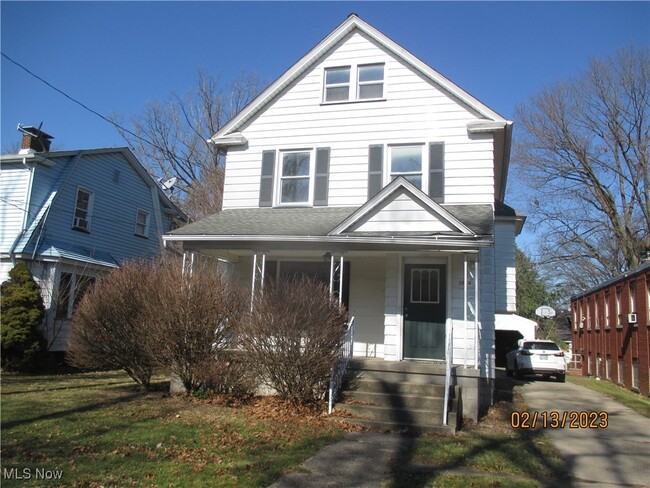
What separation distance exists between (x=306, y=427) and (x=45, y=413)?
407 cm

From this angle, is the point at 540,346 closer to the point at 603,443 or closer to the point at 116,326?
the point at 603,443

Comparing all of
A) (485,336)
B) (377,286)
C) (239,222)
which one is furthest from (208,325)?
(485,336)

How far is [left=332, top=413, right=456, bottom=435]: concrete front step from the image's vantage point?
26.4 ft

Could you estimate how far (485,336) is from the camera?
37.4 feet

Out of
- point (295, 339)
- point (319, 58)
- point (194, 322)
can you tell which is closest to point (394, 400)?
point (295, 339)

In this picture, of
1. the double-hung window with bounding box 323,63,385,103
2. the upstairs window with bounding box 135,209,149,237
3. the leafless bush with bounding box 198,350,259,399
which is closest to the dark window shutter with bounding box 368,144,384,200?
the double-hung window with bounding box 323,63,385,103

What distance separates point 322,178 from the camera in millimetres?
13125

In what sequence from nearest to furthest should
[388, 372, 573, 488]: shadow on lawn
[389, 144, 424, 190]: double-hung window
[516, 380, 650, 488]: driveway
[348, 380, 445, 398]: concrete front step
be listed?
[388, 372, 573, 488]: shadow on lawn < [516, 380, 650, 488]: driveway < [348, 380, 445, 398]: concrete front step < [389, 144, 424, 190]: double-hung window

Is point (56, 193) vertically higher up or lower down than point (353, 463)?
higher up

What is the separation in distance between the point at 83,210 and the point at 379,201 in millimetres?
12887

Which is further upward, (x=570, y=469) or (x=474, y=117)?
(x=474, y=117)

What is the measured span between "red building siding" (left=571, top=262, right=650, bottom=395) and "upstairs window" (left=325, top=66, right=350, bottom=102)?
32.1 feet

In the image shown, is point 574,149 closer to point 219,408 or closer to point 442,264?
point 442,264

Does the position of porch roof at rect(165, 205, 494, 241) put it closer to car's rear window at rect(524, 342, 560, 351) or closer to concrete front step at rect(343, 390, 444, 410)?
concrete front step at rect(343, 390, 444, 410)
